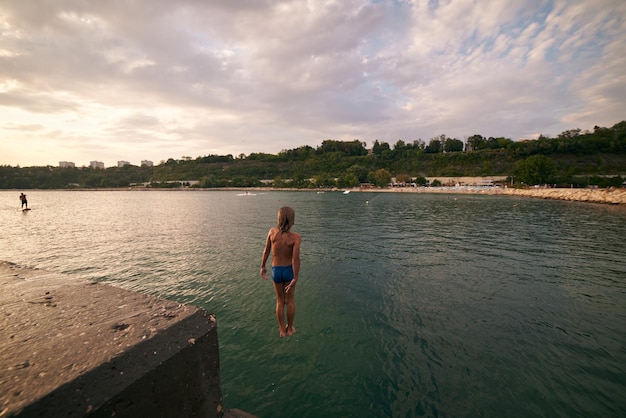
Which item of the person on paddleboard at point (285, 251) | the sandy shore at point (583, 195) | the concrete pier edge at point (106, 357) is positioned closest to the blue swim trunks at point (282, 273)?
the person on paddleboard at point (285, 251)

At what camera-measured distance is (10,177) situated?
626 ft

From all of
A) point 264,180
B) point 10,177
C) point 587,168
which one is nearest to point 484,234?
point 587,168

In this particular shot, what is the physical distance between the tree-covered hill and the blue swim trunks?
124 metres

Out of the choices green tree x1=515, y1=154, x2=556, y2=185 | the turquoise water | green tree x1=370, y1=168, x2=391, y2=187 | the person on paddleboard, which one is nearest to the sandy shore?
green tree x1=515, y1=154, x2=556, y2=185

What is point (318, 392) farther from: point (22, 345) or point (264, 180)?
point (264, 180)

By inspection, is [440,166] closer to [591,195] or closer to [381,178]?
[381,178]

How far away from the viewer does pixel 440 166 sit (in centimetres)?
15375

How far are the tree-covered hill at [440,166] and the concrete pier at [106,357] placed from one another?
127 m

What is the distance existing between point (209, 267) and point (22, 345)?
41.4 feet

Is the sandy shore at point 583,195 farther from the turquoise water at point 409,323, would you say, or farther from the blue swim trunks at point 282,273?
the blue swim trunks at point 282,273

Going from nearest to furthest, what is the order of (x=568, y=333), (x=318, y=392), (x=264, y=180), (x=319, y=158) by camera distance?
(x=318, y=392) → (x=568, y=333) → (x=264, y=180) → (x=319, y=158)

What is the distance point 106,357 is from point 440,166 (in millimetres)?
173172

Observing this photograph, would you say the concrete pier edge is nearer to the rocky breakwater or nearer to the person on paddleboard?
the person on paddleboard

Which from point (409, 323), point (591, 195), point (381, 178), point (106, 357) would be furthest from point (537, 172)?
point (106, 357)
